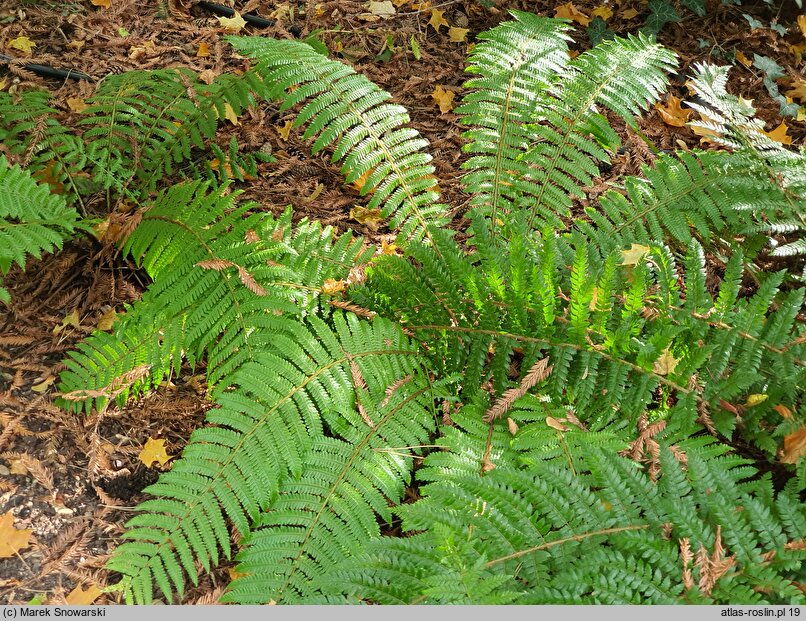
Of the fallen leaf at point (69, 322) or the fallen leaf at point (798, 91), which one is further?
the fallen leaf at point (798, 91)

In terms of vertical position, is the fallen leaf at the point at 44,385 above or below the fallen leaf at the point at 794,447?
below

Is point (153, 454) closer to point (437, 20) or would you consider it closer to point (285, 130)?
point (285, 130)

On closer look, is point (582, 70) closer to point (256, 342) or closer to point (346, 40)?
point (346, 40)

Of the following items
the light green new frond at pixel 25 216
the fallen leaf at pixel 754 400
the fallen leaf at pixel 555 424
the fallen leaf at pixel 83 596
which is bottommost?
the fallen leaf at pixel 83 596

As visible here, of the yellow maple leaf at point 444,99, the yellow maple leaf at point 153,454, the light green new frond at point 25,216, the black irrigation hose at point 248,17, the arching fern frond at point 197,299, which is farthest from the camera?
the black irrigation hose at point 248,17

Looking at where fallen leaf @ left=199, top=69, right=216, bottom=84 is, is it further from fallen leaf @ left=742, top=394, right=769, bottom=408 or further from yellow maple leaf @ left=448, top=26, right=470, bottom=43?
fallen leaf @ left=742, top=394, right=769, bottom=408

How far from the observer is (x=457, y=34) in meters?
3.83

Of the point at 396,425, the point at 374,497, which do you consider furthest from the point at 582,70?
the point at 374,497

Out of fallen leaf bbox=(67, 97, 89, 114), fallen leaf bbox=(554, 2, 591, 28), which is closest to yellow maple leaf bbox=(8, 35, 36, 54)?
fallen leaf bbox=(67, 97, 89, 114)

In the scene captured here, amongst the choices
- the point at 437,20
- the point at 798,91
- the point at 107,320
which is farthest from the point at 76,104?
the point at 798,91

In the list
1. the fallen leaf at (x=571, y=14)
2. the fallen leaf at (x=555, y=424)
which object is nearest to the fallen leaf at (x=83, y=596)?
the fallen leaf at (x=555, y=424)

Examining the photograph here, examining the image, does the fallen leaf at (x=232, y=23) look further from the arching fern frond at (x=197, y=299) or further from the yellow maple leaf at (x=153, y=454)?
the yellow maple leaf at (x=153, y=454)

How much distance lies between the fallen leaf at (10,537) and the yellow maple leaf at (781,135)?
4027mm

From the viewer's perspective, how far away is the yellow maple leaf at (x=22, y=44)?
11.1 ft
